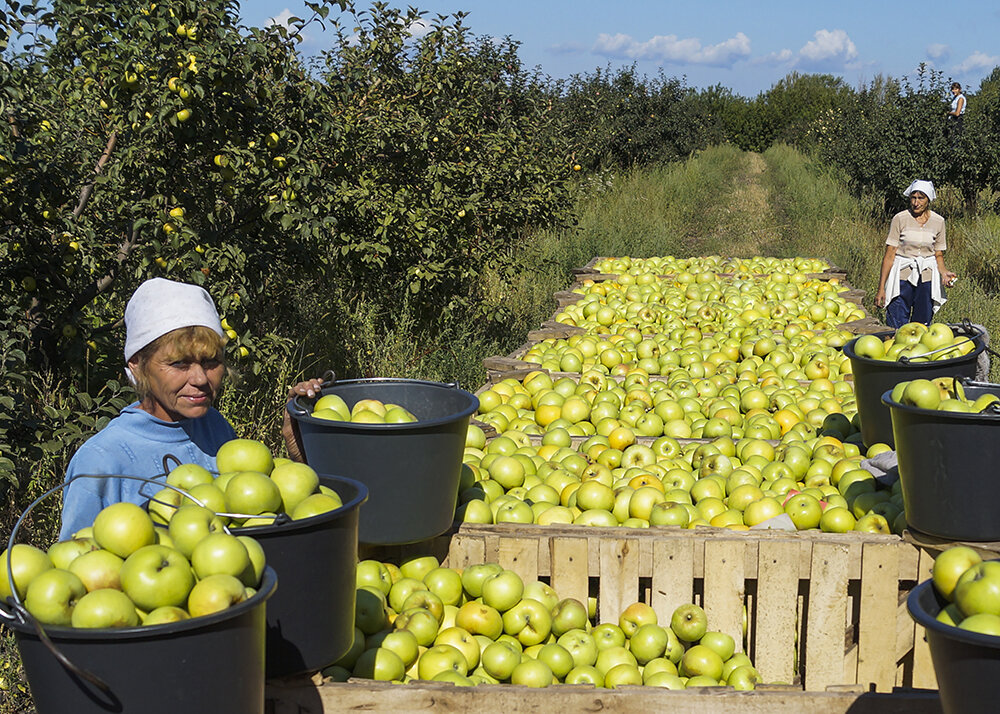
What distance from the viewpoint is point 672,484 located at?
156 inches

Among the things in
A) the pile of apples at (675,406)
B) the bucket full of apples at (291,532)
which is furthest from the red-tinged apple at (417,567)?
the pile of apples at (675,406)

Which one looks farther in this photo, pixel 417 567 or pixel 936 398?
pixel 417 567

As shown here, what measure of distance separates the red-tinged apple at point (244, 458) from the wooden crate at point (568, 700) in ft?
1.83

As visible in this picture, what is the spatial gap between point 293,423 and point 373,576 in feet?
1.87

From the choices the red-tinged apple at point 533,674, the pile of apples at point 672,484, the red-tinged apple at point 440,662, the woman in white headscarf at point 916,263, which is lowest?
the red-tinged apple at point 533,674

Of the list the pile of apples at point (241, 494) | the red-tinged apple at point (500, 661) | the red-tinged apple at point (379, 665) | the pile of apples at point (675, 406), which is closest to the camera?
the pile of apples at point (241, 494)

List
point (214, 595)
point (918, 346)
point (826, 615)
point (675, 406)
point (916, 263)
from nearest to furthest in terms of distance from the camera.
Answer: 1. point (214, 595)
2. point (826, 615)
3. point (918, 346)
4. point (675, 406)
5. point (916, 263)

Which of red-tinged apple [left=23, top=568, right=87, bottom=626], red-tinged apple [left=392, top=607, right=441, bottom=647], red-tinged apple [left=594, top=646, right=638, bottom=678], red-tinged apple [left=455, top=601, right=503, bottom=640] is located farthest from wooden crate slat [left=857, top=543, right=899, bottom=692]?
red-tinged apple [left=23, top=568, right=87, bottom=626]

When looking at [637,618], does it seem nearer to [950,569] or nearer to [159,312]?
[950,569]

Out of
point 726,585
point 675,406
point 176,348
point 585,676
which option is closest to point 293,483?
point 176,348

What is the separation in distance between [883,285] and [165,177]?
6.48 meters

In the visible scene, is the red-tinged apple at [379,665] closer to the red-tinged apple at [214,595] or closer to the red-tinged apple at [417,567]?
the red-tinged apple at [417,567]

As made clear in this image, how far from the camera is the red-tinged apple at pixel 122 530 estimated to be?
162cm

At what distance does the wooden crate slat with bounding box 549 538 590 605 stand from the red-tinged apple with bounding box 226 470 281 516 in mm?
1422
